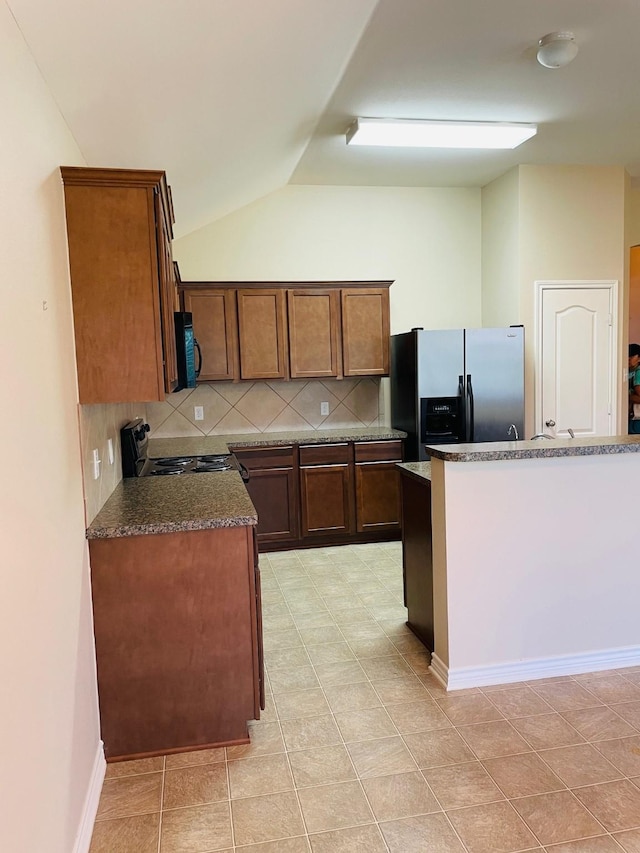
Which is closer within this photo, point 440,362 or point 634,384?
point 440,362

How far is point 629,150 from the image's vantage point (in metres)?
4.52

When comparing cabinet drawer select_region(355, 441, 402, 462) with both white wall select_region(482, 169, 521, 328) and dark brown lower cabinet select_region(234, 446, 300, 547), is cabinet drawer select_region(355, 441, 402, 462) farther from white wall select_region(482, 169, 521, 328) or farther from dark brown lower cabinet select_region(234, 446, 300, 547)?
white wall select_region(482, 169, 521, 328)

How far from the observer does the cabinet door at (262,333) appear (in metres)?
4.71

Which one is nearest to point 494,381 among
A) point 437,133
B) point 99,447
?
point 437,133

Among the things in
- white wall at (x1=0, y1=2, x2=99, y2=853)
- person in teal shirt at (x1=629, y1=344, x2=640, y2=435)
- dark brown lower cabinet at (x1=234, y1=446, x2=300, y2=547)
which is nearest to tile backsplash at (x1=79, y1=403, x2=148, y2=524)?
white wall at (x1=0, y1=2, x2=99, y2=853)

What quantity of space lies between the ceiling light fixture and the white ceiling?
0.20 ft

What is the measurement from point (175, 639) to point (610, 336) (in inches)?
171

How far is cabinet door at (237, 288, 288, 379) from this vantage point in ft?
15.5

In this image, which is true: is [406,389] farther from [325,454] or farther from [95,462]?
[95,462]

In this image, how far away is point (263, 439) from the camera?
4762 millimetres

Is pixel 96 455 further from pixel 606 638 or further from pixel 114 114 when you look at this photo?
pixel 606 638

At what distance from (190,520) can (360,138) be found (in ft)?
9.40

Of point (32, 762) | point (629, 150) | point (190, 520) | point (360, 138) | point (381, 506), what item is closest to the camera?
point (32, 762)

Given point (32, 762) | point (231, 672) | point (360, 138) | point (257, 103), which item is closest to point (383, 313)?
point (360, 138)
